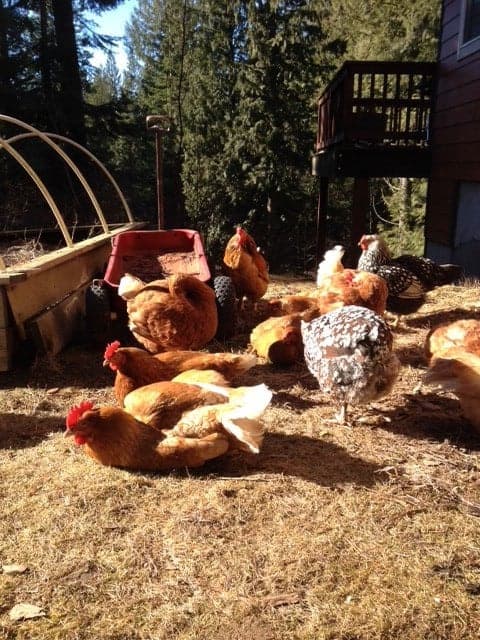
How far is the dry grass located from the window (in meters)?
6.95

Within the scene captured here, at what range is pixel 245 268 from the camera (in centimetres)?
602

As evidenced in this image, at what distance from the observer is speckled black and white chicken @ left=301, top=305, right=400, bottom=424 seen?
3248mm

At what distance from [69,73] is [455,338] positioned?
620 inches

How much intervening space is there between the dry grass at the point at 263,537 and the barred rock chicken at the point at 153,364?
44 cm

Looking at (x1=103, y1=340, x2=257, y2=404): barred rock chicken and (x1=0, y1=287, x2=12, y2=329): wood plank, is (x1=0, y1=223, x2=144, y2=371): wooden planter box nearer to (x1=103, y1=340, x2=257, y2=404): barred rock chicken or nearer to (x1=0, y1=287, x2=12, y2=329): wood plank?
(x1=0, y1=287, x2=12, y2=329): wood plank

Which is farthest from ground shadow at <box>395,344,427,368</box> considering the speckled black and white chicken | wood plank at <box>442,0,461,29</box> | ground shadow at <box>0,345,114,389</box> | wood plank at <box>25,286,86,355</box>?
wood plank at <box>442,0,461,29</box>

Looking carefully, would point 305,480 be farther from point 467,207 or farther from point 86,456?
point 467,207

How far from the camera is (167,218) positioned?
925 inches

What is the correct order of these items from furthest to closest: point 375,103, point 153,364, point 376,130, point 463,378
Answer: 1. point 375,103
2. point 376,130
3. point 153,364
4. point 463,378

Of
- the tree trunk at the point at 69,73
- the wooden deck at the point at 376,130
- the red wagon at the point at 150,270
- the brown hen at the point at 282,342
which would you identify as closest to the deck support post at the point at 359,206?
the wooden deck at the point at 376,130

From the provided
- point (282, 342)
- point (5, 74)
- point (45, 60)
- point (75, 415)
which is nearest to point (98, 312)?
point (282, 342)

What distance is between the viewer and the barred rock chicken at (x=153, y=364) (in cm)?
333

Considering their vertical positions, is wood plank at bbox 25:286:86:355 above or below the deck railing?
below

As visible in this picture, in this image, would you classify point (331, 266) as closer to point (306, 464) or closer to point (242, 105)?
point (306, 464)
